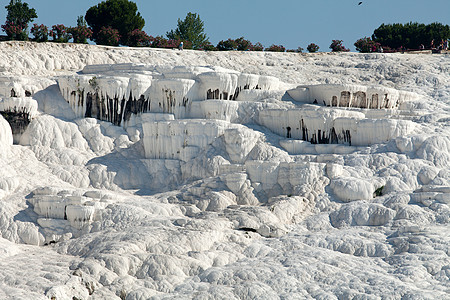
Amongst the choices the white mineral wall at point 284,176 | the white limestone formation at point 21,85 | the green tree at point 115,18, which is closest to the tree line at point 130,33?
the green tree at point 115,18

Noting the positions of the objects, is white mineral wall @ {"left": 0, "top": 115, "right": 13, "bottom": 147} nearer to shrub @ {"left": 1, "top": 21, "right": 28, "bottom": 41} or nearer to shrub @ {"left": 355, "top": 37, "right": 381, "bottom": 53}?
shrub @ {"left": 1, "top": 21, "right": 28, "bottom": 41}

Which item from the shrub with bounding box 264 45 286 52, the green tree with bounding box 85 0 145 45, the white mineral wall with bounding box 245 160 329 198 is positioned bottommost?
→ the white mineral wall with bounding box 245 160 329 198

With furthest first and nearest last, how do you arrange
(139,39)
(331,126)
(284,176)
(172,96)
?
(139,39)
(172,96)
(331,126)
(284,176)

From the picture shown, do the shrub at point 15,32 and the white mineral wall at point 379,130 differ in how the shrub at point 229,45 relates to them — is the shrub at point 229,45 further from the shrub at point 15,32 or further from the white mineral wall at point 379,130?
the white mineral wall at point 379,130

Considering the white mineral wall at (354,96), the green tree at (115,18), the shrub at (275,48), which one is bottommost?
the white mineral wall at (354,96)

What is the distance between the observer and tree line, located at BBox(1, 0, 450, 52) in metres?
47.6

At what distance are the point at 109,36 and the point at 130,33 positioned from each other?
258 cm

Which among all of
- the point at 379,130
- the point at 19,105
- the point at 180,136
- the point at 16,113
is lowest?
the point at 180,136

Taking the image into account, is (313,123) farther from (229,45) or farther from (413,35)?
(413,35)

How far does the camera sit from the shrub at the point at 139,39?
50500 millimetres

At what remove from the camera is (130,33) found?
169ft

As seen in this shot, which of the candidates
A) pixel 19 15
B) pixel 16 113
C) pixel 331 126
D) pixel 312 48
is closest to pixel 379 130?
pixel 331 126

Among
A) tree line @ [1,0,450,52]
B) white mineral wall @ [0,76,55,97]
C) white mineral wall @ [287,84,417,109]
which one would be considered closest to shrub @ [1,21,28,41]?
tree line @ [1,0,450,52]

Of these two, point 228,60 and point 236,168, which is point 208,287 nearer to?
point 236,168
